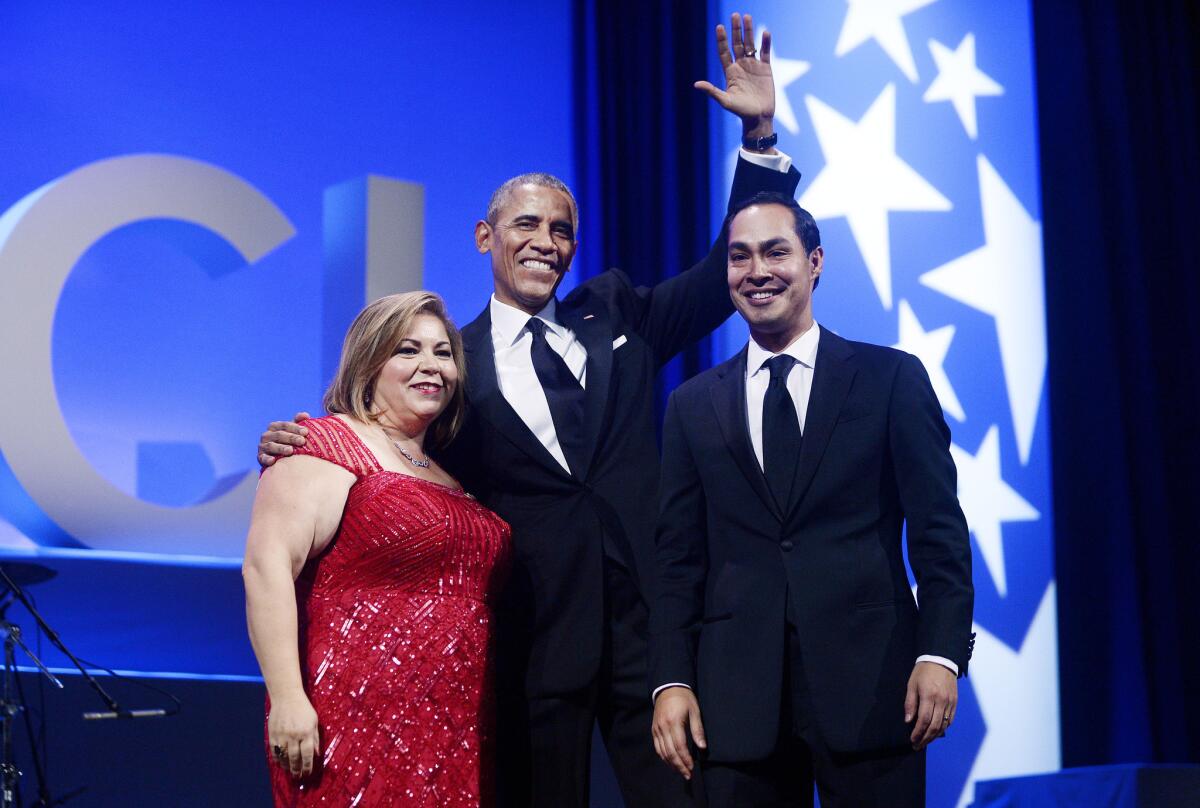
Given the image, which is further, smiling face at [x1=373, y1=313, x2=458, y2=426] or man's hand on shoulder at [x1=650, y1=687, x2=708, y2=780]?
smiling face at [x1=373, y1=313, x2=458, y2=426]

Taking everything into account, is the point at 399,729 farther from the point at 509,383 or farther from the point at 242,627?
the point at 242,627

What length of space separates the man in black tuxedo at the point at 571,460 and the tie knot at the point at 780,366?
0.46 meters

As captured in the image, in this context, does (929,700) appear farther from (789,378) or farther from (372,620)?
(372,620)

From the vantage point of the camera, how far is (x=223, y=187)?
4.25 meters

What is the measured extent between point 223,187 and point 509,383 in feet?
6.41

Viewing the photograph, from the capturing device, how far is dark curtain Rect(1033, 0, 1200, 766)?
4684 mm

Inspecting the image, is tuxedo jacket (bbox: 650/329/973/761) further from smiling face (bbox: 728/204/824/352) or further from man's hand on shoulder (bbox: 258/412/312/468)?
man's hand on shoulder (bbox: 258/412/312/468)

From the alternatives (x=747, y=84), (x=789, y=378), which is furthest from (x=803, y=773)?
(x=747, y=84)

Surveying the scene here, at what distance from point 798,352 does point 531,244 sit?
0.73 m

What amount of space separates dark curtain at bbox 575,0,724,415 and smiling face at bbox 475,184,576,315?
2253 mm

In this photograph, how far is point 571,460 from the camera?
261 centimetres

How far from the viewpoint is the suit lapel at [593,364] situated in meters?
2.61

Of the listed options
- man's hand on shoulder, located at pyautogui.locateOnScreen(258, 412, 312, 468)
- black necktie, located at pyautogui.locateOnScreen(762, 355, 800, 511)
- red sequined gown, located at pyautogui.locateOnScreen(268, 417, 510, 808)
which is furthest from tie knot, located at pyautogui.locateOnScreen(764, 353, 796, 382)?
man's hand on shoulder, located at pyautogui.locateOnScreen(258, 412, 312, 468)

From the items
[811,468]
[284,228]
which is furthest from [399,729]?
[284,228]
